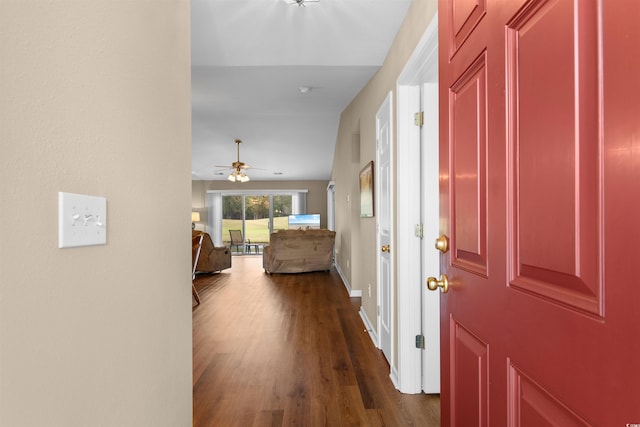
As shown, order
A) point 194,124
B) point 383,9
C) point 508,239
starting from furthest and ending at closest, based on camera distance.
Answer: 1. point 194,124
2. point 383,9
3. point 508,239

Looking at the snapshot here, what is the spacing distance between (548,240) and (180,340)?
120 centimetres

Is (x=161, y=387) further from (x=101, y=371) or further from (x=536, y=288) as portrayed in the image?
(x=536, y=288)

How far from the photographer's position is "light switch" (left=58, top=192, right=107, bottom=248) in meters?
0.66

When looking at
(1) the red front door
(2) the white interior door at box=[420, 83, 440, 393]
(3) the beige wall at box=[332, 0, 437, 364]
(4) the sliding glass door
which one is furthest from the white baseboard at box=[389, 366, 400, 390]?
(4) the sliding glass door

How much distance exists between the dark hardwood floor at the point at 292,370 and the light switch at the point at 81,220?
1550 mm

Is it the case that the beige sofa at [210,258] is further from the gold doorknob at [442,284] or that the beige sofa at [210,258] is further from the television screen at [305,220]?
the gold doorknob at [442,284]

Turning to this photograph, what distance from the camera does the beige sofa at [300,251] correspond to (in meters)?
6.61

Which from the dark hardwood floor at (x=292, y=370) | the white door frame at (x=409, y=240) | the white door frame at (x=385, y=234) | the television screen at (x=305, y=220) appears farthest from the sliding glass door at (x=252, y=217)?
the white door frame at (x=409, y=240)

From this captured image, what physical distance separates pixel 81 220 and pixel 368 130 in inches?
120

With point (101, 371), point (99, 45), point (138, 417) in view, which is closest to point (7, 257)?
point (101, 371)

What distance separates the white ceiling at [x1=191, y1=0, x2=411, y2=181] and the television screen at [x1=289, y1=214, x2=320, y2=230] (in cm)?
519

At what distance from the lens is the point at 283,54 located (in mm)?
2816

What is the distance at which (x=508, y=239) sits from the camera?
0.75m

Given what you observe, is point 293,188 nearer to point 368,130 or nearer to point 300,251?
point 300,251
